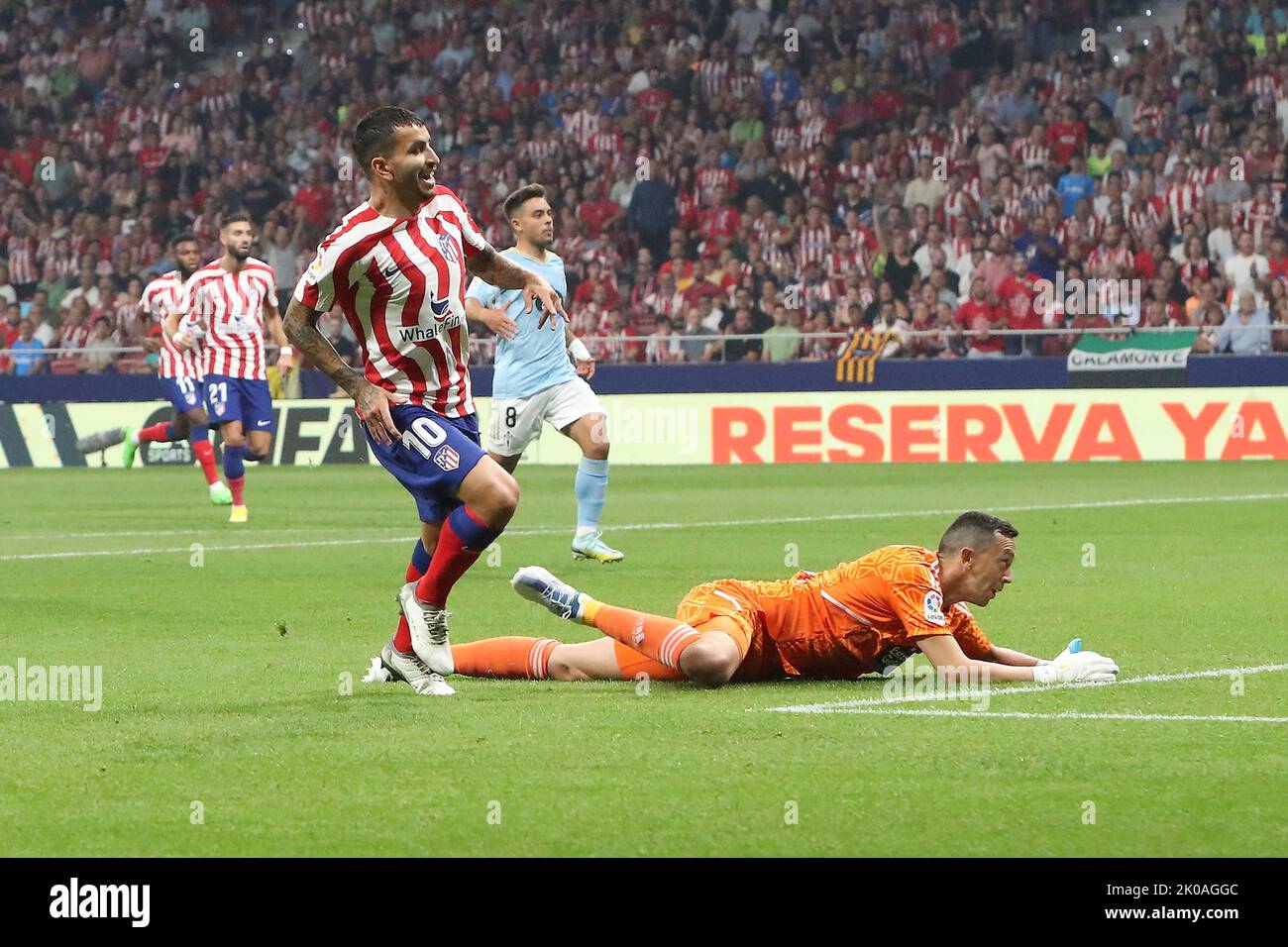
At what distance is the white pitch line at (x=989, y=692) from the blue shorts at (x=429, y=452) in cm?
161

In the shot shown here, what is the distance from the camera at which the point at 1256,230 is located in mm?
28234

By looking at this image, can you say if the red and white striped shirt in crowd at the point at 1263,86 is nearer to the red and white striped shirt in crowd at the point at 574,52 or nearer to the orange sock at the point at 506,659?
the red and white striped shirt in crowd at the point at 574,52

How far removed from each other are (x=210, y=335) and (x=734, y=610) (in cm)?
1242

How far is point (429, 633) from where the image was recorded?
843 centimetres

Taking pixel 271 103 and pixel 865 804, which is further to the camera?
pixel 271 103

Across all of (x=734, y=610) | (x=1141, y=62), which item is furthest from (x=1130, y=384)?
(x=734, y=610)

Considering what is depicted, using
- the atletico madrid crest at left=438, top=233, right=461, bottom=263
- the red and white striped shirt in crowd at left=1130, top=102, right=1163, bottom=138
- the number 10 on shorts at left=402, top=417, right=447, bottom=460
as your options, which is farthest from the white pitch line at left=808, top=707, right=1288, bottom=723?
the red and white striped shirt in crowd at left=1130, top=102, right=1163, bottom=138

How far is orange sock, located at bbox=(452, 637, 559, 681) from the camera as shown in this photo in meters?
8.82

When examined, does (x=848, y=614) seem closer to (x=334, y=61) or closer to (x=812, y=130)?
(x=812, y=130)

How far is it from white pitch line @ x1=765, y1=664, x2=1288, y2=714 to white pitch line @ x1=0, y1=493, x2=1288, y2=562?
28.4ft

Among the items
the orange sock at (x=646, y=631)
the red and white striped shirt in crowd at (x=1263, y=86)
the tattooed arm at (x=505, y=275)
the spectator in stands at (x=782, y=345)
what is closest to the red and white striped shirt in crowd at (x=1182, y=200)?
the red and white striped shirt in crowd at (x=1263, y=86)

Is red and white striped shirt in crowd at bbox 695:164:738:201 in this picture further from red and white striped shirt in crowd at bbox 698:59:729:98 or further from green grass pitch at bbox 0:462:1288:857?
green grass pitch at bbox 0:462:1288:857
